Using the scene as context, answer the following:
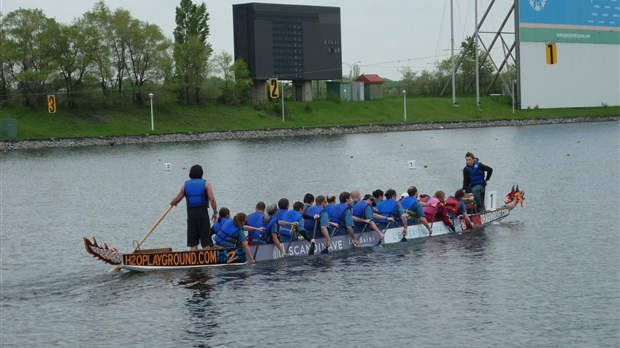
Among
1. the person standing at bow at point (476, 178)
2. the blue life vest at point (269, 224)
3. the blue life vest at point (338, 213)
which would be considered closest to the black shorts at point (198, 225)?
the blue life vest at point (269, 224)

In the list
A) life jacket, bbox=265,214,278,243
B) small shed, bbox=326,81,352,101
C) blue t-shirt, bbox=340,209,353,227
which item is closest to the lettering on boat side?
life jacket, bbox=265,214,278,243

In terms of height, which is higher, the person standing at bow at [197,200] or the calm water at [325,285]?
the person standing at bow at [197,200]

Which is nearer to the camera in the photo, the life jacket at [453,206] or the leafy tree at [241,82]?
the life jacket at [453,206]

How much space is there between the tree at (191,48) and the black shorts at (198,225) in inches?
3399

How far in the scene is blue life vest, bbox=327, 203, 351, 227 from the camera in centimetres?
2834

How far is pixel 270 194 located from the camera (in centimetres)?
4684

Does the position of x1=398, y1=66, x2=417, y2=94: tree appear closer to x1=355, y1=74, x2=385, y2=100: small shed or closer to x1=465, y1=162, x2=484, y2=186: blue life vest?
x1=355, y1=74, x2=385, y2=100: small shed

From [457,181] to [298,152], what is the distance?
26075 mm

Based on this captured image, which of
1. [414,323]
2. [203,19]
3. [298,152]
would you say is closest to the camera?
[414,323]

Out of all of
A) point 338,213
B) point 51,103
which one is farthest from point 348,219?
point 51,103

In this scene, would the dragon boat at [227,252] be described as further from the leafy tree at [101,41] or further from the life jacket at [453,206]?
the leafy tree at [101,41]

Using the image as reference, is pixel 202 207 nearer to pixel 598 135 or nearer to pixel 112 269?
pixel 112 269

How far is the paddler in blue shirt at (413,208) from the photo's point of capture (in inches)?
1187

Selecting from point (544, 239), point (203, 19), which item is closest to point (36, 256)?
point (544, 239)
